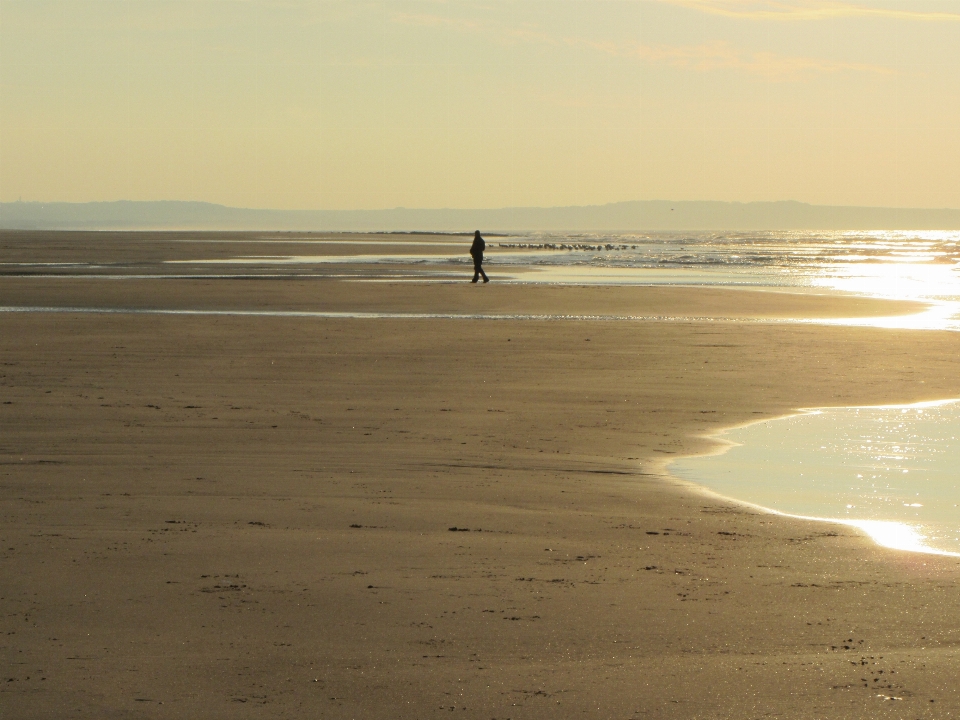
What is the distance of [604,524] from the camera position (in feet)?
25.0

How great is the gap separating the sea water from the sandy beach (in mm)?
402

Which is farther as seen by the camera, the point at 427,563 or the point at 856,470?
the point at 856,470

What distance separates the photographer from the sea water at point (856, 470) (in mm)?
7910

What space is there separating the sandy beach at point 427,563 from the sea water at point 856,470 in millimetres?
402

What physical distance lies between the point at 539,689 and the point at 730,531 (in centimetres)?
299

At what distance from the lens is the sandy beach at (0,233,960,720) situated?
15.9 ft

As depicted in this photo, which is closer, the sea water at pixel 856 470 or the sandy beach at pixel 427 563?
the sandy beach at pixel 427 563

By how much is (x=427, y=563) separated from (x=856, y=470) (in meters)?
4.70

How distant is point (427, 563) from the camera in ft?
21.7

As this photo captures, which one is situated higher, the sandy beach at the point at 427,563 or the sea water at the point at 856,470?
the sandy beach at the point at 427,563

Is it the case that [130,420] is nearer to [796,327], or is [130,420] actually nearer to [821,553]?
[821,553]

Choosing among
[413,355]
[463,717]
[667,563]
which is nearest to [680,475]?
[667,563]

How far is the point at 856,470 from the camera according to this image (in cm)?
968

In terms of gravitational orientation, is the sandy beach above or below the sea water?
above
